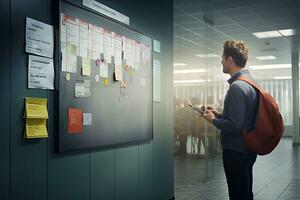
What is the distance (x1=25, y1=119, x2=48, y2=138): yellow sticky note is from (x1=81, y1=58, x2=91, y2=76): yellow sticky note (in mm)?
523

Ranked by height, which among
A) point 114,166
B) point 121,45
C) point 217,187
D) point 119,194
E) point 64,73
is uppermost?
point 121,45

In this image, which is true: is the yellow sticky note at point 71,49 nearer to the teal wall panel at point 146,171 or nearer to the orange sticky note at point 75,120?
the orange sticky note at point 75,120

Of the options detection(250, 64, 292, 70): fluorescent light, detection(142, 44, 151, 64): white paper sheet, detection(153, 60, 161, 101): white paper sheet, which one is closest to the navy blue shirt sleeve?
detection(142, 44, 151, 64): white paper sheet

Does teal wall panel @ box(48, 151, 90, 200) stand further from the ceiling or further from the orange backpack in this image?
the ceiling

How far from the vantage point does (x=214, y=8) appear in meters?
5.88

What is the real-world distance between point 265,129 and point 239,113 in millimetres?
178

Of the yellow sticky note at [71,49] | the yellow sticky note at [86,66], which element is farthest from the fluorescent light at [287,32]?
the yellow sticky note at [71,49]

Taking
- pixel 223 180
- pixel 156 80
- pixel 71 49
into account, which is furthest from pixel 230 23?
pixel 71 49

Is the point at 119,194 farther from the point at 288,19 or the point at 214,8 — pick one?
the point at 288,19

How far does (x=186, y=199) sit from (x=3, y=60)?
3.06 metres

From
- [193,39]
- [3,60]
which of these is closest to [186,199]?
[3,60]

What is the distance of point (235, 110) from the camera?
2.14m

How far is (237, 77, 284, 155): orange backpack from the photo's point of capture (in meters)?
2.09

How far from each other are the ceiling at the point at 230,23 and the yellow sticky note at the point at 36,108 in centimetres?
386
